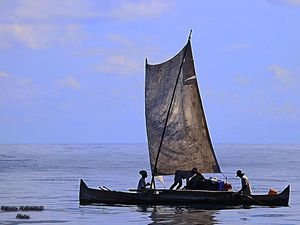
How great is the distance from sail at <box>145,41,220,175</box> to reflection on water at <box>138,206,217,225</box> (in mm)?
2742

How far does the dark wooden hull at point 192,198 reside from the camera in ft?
147

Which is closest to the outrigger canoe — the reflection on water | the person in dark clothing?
the person in dark clothing

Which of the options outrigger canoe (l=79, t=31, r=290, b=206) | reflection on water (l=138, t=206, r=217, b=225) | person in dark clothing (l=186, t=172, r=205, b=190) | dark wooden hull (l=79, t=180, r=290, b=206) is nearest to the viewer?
reflection on water (l=138, t=206, r=217, b=225)

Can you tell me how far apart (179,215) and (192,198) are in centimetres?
190

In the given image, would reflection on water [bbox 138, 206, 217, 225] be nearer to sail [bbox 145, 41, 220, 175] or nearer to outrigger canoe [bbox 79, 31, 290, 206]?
outrigger canoe [bbox 79, 31, 290, 206]

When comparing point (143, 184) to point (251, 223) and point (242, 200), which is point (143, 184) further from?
point (251, 223)

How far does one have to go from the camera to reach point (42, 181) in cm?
7725

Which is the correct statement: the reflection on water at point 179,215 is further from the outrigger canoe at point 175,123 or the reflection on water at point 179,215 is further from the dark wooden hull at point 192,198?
the outrigger canoe at point 175,123

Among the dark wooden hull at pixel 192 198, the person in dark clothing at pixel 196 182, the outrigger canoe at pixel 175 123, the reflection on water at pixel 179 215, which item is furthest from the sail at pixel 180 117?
the reflection on water at pixel 179 215

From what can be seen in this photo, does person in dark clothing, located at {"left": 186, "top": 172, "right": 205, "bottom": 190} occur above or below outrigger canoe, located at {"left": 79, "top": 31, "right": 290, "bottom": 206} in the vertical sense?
below

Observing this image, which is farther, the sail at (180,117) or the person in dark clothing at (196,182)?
the sail at (180,117)

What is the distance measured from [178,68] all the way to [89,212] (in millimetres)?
8296

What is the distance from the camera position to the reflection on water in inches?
1592

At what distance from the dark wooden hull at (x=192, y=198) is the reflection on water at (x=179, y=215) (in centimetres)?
36
